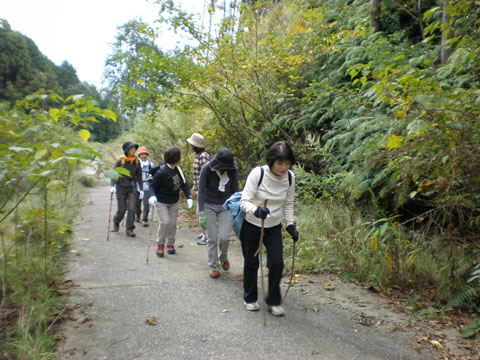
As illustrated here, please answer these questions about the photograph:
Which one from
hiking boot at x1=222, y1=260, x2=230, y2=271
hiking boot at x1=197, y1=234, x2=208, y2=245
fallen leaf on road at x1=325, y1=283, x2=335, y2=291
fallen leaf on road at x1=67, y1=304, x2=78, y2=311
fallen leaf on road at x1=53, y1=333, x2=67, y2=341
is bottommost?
fallen leaf on road at x1=53, y1=333, x2=67, y2=341

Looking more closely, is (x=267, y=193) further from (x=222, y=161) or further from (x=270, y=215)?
(x=222, y=161)

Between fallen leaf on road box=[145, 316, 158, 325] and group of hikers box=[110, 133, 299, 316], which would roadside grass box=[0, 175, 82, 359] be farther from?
group of hikers box=[110, 133, 299, 316]

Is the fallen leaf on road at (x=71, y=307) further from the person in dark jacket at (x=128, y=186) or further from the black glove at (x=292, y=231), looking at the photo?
the person in dark jacket at (x=128, y=186)

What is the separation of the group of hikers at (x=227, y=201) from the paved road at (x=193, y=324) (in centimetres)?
35

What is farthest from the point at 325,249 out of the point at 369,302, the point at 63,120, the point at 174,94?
the point at 174,94

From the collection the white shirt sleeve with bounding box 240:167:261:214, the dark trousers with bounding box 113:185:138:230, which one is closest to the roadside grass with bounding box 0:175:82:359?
the white shirt sleeve with bounding box 240:167:261:214

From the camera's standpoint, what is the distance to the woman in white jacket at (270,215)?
381 centimetres

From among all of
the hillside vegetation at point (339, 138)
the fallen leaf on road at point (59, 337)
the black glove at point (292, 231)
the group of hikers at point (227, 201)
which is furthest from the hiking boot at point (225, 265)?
the fallen leaf on road at point (59, 337)

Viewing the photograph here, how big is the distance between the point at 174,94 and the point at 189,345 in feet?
22.2

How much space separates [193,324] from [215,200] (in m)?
2.01

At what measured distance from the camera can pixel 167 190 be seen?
6207mm

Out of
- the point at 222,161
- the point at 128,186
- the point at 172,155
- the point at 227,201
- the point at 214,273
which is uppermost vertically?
the point at 172,155

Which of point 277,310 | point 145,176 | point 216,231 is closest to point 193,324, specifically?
point 277,310

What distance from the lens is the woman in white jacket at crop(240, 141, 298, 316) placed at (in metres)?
3.81
